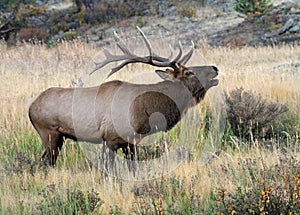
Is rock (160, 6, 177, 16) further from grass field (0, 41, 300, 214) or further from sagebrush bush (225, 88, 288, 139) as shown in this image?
sagebrush bush (225, 88, 288, 139)

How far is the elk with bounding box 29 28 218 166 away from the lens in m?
4.90

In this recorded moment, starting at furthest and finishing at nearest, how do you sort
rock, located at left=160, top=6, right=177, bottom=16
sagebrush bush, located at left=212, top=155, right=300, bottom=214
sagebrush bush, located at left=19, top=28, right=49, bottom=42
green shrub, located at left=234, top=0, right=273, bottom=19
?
rock, located at left=160, top=6, right=177, bottom=16, sagebrush bush, located at left=19, top=28, right=49, bottom=42, green shrub, located at left=234, top=0, right=273, bottom=19, sagebrush bush, located at left=212, top=155, right=300, bottom=214

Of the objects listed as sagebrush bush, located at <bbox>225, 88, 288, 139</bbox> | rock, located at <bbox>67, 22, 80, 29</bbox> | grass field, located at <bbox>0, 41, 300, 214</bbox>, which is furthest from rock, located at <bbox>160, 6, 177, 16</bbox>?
sagebrush bush, located at <bbox>225, 88, 288, 139</bbox>

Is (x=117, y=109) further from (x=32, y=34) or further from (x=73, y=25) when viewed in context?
(x=73, y=25)

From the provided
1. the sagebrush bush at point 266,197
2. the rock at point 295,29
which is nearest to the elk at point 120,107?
the sagebrush bush at point 266,197

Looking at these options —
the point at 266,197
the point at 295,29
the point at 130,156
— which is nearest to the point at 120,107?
the point at 130,156

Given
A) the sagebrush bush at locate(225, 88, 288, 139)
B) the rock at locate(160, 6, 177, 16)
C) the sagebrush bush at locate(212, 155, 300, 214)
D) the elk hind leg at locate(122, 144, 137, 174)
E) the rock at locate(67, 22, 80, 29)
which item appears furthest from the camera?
the rock at locate(67, 22, 80, 29)

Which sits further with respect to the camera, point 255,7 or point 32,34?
point 32,34

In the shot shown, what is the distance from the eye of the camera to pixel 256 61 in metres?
12.5

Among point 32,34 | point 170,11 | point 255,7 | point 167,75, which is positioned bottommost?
point 167,75

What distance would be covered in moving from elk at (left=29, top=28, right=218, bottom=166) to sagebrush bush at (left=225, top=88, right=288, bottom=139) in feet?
4.00

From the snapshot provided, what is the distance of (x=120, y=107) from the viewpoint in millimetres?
4941

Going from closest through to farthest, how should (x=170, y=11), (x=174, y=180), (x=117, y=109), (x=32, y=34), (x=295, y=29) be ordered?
(x=174, y=180) → (x=117, y=109) → (x=295, y=29) → (x=32, y=34) → (x=170, y=11)

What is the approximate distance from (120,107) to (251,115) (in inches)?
82.3
